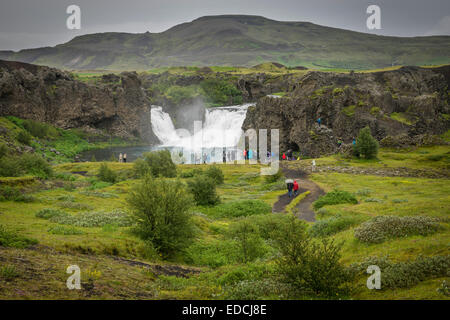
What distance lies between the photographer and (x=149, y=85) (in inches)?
5428

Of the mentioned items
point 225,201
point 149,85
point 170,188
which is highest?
point 149,85

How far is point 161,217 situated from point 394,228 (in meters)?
9.52

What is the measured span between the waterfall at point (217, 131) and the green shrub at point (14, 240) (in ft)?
223

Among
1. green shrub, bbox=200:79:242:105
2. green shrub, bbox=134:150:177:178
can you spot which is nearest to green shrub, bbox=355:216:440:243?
green shrub, bbox=134:150:177:178

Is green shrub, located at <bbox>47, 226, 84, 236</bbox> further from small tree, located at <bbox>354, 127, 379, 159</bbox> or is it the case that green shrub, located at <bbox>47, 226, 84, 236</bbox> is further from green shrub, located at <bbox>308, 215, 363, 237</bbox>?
small tree, located at <bbox>354, 127, 379, 159</bbox>

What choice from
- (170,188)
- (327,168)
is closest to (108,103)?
(327,168)

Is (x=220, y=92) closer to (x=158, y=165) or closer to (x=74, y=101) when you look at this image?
(x=74, y=101)

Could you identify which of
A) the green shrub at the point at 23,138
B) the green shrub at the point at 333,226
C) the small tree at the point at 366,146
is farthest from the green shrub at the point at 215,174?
the green shrub at the point at 23,138

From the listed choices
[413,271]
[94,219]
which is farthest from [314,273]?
[94,219]

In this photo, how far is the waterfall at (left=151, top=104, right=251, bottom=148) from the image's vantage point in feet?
270

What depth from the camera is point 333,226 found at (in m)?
17.0

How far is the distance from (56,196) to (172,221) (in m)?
12.7
